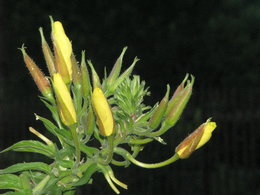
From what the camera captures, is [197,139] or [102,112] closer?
[102,112]

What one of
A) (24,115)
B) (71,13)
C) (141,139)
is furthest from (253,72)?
(141,139)

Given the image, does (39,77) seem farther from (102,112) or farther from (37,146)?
(102,112)

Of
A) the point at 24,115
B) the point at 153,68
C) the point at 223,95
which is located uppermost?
the point at 153,68

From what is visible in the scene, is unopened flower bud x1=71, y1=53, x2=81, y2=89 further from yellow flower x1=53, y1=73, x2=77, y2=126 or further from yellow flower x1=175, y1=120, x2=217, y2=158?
yellow flower x1=175, y1=120, x2=217, y2=158

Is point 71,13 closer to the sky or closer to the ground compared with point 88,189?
closer to the sky

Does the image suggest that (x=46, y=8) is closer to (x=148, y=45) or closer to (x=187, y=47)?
(x=148, y=45)

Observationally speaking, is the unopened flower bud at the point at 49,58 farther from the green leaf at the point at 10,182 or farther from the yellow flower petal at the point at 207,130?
the yellow flower petal at the point at 207,130

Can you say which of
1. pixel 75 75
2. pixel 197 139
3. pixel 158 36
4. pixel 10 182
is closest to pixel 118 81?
pixel 75 75

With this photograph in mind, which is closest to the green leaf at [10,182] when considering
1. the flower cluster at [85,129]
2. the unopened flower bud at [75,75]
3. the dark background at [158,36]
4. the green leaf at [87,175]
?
the flower cluster at [85,129]
